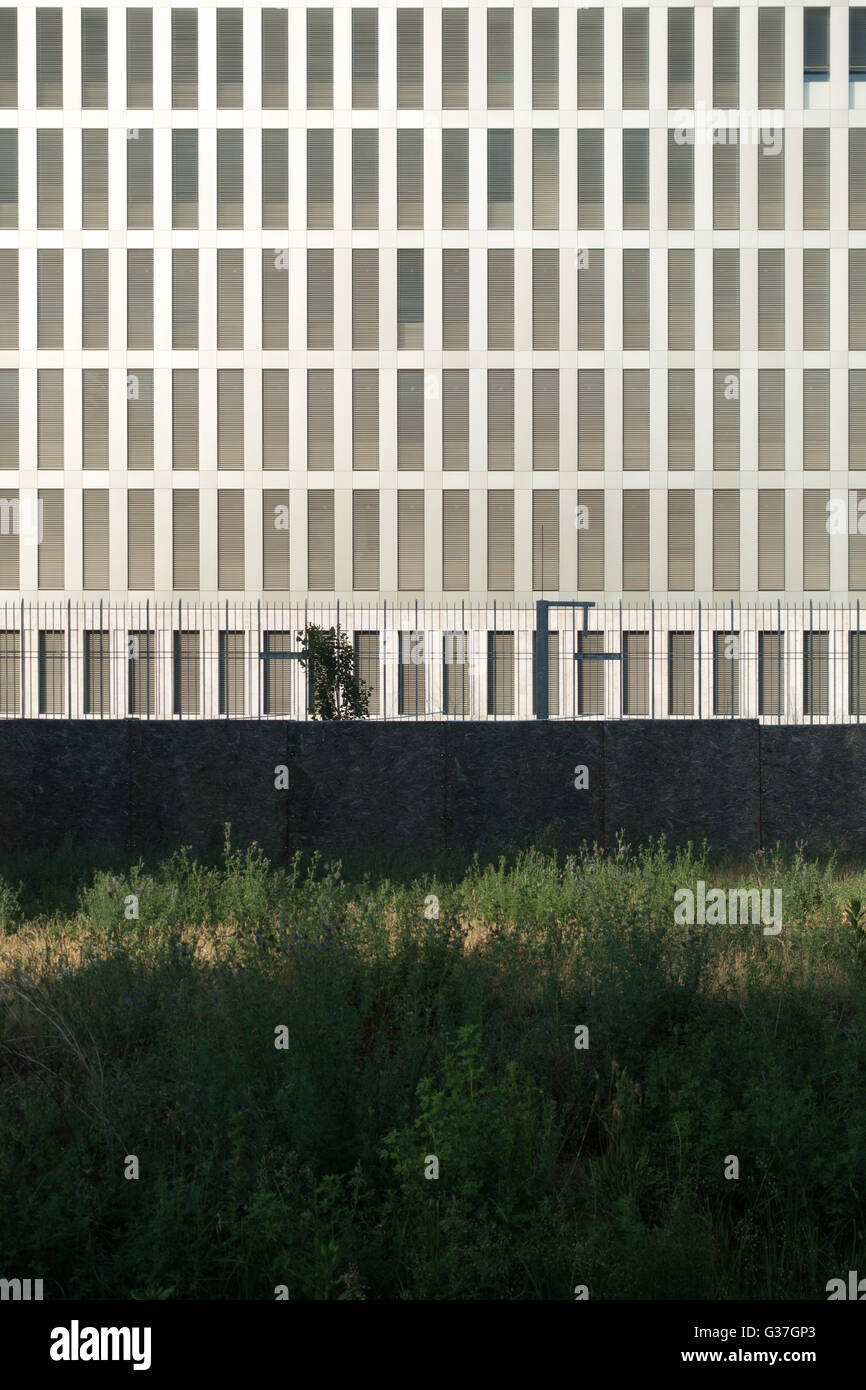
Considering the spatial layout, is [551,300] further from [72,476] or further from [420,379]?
[72,476]

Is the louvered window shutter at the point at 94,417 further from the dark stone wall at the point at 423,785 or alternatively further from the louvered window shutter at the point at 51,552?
the dark stone wall at the point at 423,785

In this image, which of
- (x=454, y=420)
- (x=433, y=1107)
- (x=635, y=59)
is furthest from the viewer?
(x=635, y=59)

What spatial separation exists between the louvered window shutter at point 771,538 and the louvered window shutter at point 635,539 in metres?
4.01

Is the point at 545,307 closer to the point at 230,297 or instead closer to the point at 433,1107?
the point at 230,297

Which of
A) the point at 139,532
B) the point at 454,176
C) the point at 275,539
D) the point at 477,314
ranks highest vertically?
the point at 454,176

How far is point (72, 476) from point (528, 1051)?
38.6 meters

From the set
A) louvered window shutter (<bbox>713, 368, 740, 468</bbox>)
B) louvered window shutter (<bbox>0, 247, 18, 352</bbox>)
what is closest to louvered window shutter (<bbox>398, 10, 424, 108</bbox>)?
louvered window shutter (<bbox>713, 368, 740, 468</bbox>)

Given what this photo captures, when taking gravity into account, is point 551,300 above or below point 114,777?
above

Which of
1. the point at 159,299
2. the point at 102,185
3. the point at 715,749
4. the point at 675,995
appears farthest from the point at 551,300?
the point at 675,995

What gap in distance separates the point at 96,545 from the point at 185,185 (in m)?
13.0

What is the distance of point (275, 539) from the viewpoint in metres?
40.8


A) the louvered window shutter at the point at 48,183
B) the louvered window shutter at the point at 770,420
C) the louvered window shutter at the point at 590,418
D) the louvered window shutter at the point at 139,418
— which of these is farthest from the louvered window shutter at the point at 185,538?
the louvered window shutter at the point at 770,420

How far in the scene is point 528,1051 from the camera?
20.6ft

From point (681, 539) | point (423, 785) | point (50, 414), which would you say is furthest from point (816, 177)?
point (423, 785)
